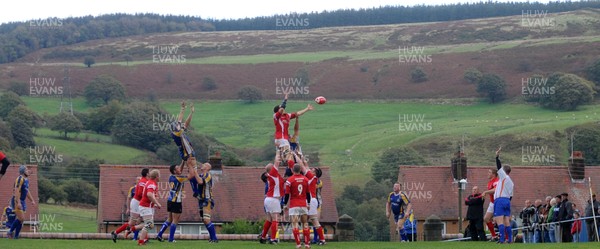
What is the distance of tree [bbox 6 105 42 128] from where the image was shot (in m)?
132

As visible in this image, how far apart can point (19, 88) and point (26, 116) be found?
135 feet

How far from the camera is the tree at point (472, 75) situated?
7023 inches

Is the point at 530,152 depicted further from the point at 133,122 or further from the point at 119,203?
the point at 119,203

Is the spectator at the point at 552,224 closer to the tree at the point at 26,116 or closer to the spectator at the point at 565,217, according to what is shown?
the spectator at the point at 565,217

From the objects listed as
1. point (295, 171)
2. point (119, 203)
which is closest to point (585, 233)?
point (295, 171)

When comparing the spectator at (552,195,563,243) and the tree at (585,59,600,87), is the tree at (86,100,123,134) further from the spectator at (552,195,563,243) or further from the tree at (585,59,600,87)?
the spectator at (552,195,563,243)

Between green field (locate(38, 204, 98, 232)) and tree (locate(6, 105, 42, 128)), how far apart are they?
41861 millimetres

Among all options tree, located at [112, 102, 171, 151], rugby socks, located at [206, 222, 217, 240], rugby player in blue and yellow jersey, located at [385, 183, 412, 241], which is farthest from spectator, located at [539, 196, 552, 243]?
tree, located at [112, 102, 171, 151]

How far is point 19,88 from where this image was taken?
174 meters

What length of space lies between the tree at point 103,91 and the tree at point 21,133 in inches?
1606

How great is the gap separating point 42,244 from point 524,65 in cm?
16851

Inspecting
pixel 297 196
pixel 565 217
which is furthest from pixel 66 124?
pixel 297 196

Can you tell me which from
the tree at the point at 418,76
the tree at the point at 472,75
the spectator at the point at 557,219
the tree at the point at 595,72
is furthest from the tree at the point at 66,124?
the spectator at the point at 557,219

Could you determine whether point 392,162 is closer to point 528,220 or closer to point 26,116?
point 26,116
